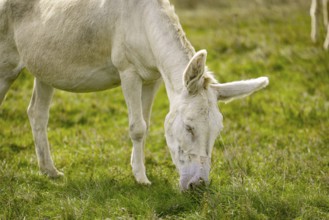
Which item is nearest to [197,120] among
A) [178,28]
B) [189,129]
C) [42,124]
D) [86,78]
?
[189,129]

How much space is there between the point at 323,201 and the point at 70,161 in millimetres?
3207

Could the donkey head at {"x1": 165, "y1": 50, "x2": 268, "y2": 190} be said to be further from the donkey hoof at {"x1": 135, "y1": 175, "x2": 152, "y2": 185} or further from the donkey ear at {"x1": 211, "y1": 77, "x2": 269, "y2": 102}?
the donkey hoof at {"x1": 135, "y1": 175, "x2": 152, "y2": 185}

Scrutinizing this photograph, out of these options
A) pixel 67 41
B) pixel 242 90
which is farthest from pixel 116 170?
pixel 242 90

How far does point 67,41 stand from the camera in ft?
19.9

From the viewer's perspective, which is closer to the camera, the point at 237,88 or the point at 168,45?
the point at 237,88

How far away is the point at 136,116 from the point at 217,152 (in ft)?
5.29

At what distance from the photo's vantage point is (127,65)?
569 centimetres

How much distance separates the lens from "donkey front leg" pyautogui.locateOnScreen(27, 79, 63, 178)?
21.0 ft

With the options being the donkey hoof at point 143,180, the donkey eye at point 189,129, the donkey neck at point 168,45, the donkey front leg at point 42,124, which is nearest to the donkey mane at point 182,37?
the donkey neck at point 168,45

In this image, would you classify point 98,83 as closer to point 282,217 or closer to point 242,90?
point 242,90

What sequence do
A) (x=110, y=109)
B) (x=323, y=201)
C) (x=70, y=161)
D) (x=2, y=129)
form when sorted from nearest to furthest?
(x=323, y=201)
(x=70, y=161)
(x=2, y=129)
(x=110, y=109)

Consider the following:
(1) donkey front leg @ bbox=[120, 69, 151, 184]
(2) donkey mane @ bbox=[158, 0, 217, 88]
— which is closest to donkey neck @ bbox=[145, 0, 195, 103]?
(2) donkey mane @ bbox=[158, 0, 217, 88]

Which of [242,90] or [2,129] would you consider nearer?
[242,90]

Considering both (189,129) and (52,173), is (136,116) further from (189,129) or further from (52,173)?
(52,173)
